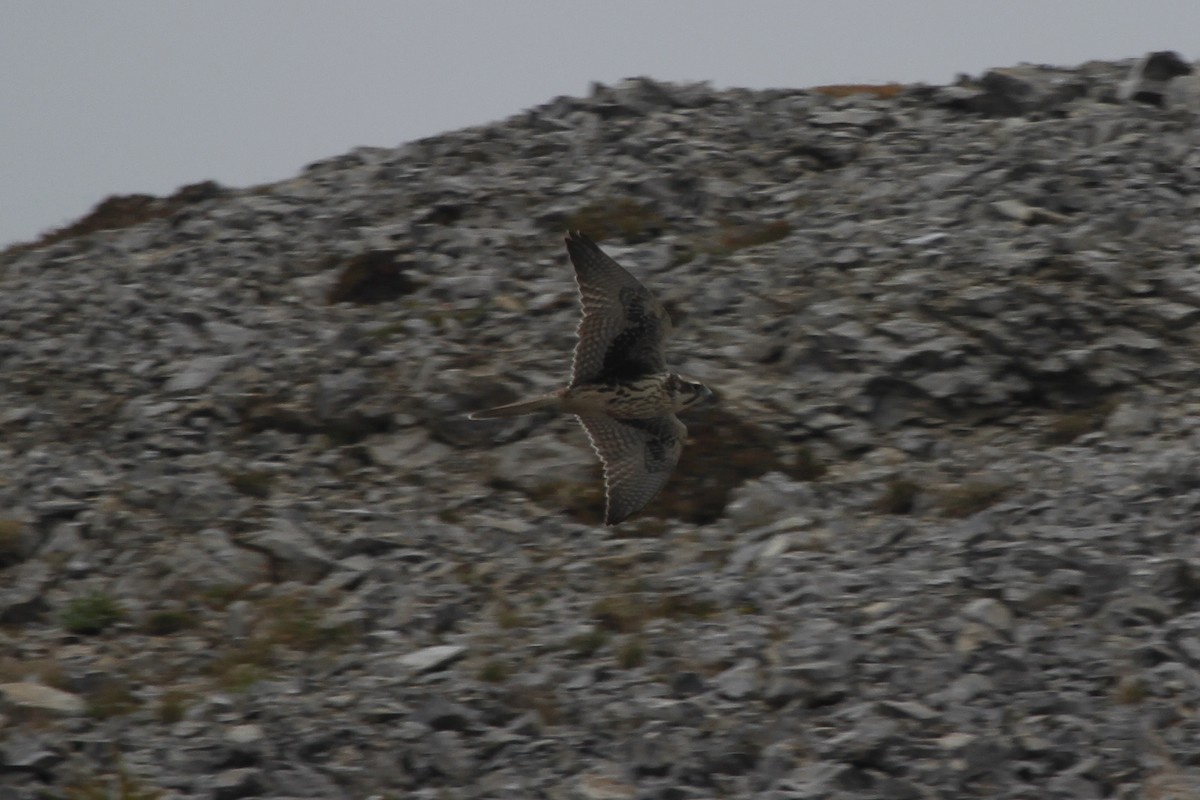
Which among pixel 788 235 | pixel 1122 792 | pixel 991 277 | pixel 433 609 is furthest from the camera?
pixel 788 235

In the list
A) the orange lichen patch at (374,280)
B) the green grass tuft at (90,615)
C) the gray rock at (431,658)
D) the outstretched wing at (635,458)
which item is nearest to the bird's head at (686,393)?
the outstretched wing at (635,458)

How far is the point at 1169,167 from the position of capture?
2038 cm

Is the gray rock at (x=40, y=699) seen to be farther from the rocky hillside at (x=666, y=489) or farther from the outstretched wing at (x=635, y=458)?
the outstretched wing at (x=635, y=458)

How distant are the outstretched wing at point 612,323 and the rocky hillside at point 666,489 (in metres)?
1.75

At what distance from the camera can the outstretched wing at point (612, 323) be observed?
12.9 m

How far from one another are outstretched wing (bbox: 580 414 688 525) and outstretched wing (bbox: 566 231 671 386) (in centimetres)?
72

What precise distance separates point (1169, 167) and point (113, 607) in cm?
1303

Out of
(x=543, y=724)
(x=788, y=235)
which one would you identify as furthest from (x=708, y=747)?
(x=788, y=235)

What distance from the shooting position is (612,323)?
13.2m

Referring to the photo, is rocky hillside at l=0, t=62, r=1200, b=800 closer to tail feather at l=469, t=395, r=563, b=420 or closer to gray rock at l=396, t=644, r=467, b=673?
gray rock at l=396, t=644, r=467, b=673

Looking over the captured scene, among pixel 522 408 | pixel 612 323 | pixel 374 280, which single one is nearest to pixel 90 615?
pixel 522 408

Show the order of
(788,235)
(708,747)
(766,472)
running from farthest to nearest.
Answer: (788,235)
(766,472)
(708,747)

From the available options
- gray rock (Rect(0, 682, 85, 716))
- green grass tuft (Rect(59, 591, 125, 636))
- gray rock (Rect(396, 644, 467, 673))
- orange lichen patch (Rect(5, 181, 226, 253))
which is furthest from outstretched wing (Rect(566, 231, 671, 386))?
orange lichen patch (Rect(5, 181, 226, 253))

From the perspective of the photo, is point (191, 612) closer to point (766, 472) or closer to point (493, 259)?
point (766, 472)
